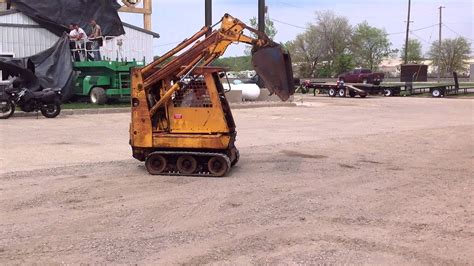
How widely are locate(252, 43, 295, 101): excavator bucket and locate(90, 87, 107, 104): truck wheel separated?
13850mm

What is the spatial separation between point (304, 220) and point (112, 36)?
2081 centimetres

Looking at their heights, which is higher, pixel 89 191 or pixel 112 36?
pixel 112 36

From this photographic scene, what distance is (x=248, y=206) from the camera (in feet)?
22.9

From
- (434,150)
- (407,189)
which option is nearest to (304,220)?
(407,189)

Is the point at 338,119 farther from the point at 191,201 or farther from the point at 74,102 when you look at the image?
the point at 191,201

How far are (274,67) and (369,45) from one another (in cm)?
9146

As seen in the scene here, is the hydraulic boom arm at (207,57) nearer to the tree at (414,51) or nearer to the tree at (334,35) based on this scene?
the tree at (334,35)

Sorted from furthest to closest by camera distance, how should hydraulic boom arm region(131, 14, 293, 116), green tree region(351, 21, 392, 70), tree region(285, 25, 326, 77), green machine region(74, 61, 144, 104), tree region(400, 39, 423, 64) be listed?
1. tree region(400, 39, 423, 64)
2. green tree region(351, 21, 392, 70)
3. tree region(285, 25, 326, 77)
4. green machine region(74, 61, 144, 104)
5. hydraulic boom arm region(131, 14, 293, 116)

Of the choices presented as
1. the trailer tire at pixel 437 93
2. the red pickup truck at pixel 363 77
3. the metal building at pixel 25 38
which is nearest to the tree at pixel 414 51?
the red pickup truck at pixel 363 77

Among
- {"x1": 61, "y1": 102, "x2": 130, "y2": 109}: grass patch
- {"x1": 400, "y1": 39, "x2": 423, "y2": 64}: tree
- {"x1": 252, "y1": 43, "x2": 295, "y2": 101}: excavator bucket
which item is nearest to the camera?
{"x1": 252, "y1": 43, "x2": 295, "y2": 101}: excavator bucket

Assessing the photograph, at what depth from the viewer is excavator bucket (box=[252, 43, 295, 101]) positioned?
9180 millimetres

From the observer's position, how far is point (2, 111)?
17234 millimetres

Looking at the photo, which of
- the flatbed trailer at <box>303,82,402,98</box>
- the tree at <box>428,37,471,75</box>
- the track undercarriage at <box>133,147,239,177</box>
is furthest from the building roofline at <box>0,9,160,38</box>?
the tree at <box>428,37,471,75</box>

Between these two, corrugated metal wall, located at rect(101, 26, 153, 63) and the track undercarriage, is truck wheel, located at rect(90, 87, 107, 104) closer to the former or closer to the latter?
corrugated metal wall, located at rect(101, 26, 153, 63)
